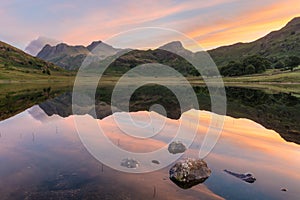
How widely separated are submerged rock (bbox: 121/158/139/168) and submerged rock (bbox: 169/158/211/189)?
3080 millimetres

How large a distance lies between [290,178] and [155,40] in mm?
55211

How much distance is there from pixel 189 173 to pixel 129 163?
4.93 m

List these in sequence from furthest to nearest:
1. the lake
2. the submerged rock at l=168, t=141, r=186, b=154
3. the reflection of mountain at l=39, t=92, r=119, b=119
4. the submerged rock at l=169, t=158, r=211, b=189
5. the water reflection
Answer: the reflection of mountain at l=39, t=92, r=119, b=119, the submerged rock at l=168, t=141, r=186, b=154, the submerged rock at l=169, t=158, r=211, b=189, the lake, the water reflection

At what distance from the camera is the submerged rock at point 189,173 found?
16.8m

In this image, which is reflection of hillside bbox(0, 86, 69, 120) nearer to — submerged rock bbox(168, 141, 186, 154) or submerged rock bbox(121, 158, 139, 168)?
submerged rock bbox(121, 158, 139, 168)

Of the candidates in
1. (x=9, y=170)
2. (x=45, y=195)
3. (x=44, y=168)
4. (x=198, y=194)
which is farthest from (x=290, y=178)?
(x=9, y=170)

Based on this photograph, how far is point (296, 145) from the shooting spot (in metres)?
26.7

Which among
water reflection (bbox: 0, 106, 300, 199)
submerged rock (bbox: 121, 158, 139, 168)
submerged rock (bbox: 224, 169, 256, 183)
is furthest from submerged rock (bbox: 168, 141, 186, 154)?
submerged rock (bbox: 224, 169, 256, 183)

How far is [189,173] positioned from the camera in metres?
17.1

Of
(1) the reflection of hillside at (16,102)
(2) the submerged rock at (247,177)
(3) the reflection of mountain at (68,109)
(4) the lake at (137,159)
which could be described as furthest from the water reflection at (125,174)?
(1) the reflection of hillside at (16,102)

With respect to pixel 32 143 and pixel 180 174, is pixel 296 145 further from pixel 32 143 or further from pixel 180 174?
pixel 32 143

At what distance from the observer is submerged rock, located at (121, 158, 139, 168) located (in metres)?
19.6

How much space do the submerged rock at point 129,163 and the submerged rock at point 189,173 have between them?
10.1 feet

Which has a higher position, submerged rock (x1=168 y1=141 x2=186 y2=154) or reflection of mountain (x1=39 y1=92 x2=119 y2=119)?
reflection of mountain (x1=39 y1=92 x2=119 y2=119)
